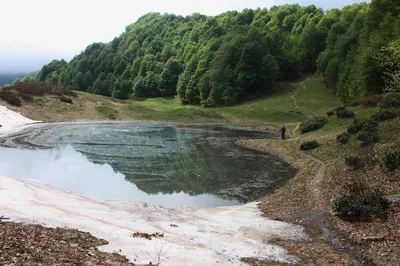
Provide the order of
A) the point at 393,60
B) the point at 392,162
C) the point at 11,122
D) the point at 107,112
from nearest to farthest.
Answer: the point at 392,162 → the point at 393,60 → the point at 11,122 → the point at 107,112

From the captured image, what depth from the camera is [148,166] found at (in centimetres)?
3244

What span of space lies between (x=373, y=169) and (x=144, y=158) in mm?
21965

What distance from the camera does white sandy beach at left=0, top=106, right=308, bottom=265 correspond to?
12.3 metres

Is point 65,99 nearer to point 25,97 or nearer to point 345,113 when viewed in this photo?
point 25,97

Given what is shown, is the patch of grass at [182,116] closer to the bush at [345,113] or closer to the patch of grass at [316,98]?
the patch of grass at [316,98]

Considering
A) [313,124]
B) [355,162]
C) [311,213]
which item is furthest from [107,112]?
[311,213]

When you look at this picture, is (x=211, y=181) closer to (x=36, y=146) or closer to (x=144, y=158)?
(x=144, y=158)

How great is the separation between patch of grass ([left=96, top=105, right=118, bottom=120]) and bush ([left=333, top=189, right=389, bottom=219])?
204ft

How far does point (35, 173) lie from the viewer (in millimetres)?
27906

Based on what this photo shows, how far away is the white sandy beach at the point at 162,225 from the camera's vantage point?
12.3 metres

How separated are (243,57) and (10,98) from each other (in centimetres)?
5756

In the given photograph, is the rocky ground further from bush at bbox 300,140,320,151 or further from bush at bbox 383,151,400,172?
bush at bbox 300,140,320,151

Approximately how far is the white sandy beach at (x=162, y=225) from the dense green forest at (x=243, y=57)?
Answer: 71.3 ft

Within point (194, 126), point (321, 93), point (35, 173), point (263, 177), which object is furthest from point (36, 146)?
point (321, 93)
